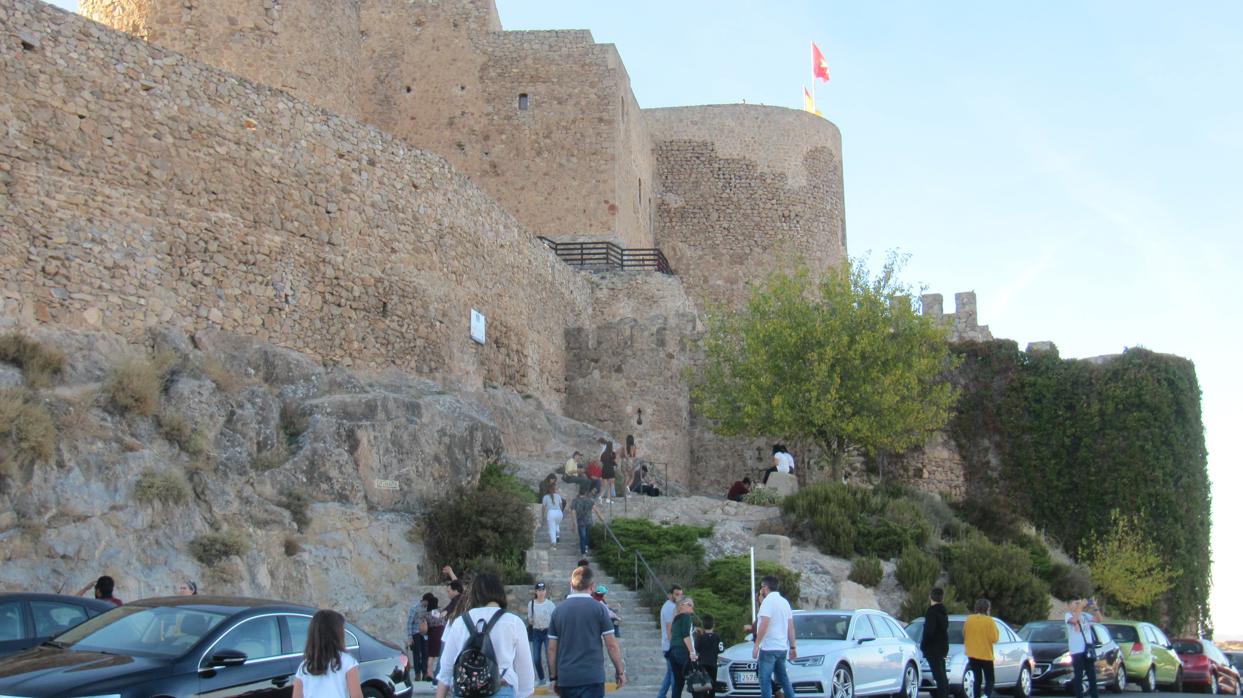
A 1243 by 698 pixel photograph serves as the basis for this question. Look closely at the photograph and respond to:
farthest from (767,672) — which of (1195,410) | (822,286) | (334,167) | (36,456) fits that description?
(1195,410)

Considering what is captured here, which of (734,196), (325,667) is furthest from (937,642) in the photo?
(734,196)

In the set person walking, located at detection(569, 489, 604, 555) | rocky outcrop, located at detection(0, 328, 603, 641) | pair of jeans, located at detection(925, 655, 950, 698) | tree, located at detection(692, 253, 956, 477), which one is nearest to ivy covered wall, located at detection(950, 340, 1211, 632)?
tree, located at detection(692, 253, 956, 477)

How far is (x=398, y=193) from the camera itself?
24.3 metres

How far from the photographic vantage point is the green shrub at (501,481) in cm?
2181

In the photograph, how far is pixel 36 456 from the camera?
15.5 metres

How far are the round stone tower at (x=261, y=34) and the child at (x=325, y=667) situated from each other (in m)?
19.7

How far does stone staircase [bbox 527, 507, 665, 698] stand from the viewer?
17375mm

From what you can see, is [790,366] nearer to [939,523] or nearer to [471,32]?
[939,523]

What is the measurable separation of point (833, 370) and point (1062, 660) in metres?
12.2

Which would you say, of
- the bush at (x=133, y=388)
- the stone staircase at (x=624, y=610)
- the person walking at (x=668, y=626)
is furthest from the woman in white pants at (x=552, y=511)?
the bush at (x=133, y=388)

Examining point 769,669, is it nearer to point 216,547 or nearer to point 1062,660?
point 216,547

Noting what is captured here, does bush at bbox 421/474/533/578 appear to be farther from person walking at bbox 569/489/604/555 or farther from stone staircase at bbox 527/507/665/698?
A: person walking at bbox 569/489/604/555

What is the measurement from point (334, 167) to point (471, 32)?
15.8 meters

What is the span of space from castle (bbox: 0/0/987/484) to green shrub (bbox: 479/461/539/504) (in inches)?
112
